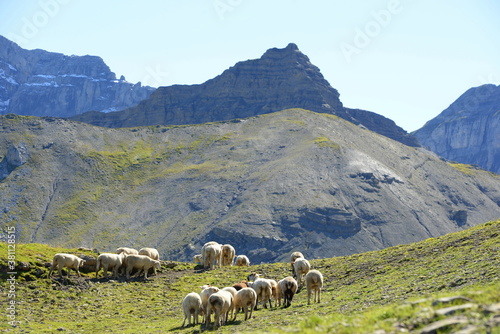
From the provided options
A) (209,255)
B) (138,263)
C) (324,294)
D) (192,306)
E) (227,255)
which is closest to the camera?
(192,306)

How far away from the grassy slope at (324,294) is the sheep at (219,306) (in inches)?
28.7

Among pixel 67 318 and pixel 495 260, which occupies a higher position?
pixel 495 260

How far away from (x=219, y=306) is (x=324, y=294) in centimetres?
1084

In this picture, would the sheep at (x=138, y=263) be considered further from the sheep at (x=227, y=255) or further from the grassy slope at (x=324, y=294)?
the sheep at (x=227, y=255)

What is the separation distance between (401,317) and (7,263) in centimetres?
3183

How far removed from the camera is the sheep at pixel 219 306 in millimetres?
26672

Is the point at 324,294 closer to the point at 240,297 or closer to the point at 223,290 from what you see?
the point at 240,297

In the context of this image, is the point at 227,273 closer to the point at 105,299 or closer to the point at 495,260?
the point at 105,299

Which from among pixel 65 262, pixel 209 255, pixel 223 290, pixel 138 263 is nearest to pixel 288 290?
pixel 223 290

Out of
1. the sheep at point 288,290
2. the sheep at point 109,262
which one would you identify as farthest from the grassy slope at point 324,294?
the sheep at point 109,262

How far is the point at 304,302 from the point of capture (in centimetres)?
3216

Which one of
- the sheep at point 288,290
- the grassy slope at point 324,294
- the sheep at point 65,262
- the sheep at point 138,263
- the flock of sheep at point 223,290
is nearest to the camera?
the grassy slope at point 324,294

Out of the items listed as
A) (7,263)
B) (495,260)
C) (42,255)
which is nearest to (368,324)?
(495,260)

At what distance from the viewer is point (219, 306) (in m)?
26.7
